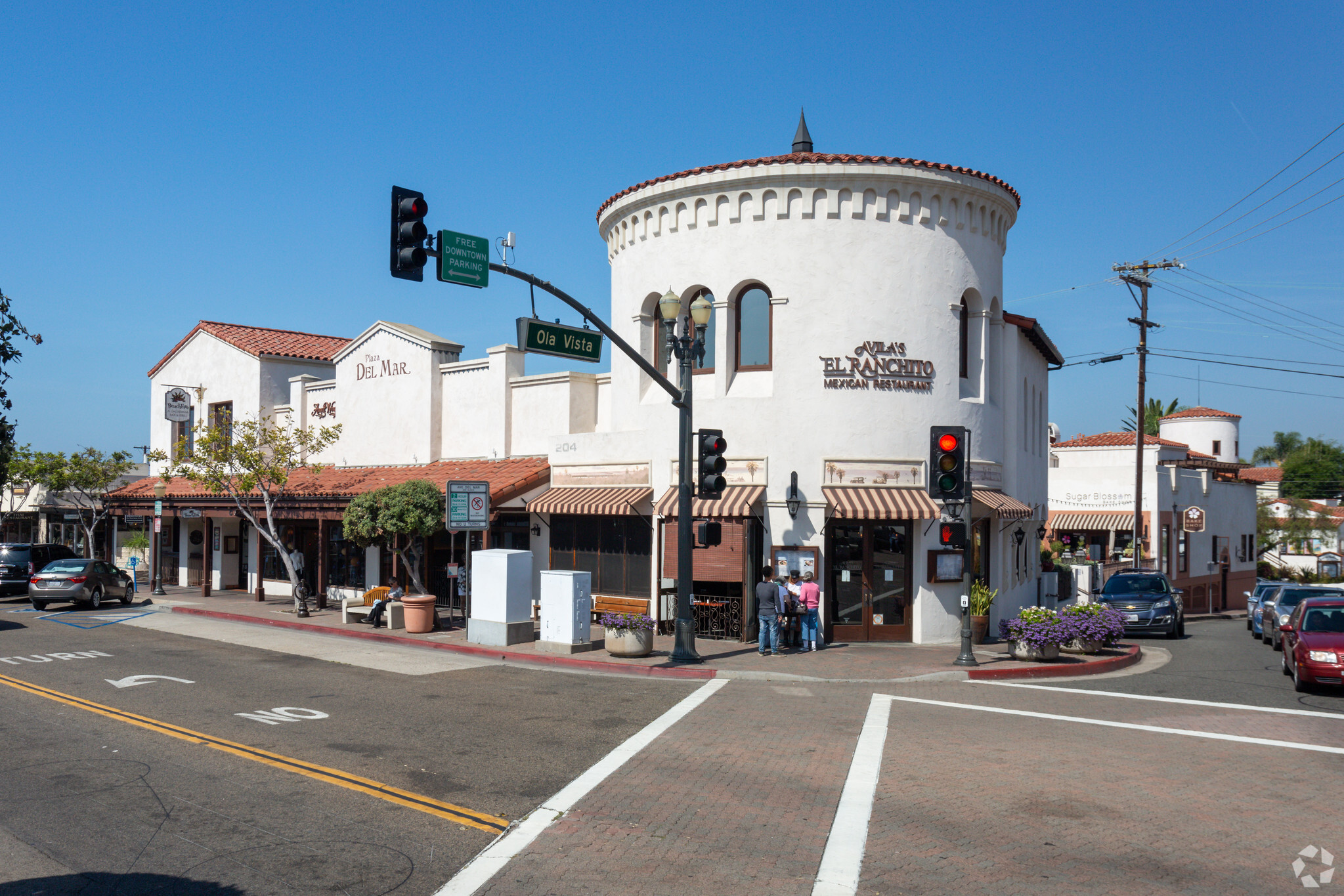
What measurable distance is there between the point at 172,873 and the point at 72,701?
7.84 m

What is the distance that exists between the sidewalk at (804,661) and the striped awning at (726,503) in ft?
8.34

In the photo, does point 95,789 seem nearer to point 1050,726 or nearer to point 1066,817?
point 1066,817

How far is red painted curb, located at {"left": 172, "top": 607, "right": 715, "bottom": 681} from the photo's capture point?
16.4m

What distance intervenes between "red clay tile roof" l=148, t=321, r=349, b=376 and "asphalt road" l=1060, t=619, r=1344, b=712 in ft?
87.4

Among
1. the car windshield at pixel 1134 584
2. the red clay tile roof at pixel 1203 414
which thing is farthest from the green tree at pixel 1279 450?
the car windshield at pixel 1134 584

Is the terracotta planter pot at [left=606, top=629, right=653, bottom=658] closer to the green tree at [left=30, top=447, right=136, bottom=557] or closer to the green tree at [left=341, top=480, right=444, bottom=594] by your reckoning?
the green tree at [left=341, top=480, right=444, bottom=594]

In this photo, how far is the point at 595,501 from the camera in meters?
21.8

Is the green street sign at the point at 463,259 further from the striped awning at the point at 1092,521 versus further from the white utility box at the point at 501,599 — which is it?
the striped awning at the point at 1092,521

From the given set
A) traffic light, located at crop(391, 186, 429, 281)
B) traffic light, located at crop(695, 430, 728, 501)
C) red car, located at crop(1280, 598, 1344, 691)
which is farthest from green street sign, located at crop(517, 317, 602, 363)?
red car, located at crop(1280, 598, 1344, 691)

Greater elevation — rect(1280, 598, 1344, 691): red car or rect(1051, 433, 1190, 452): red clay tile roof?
rect(1051, 433, 1190, 452): red clay tile roof

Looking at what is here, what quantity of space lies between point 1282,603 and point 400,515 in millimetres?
21667

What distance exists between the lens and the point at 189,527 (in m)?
35.5

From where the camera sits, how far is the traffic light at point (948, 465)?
54.0 feet

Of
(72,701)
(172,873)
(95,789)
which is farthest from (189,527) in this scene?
(172,873)
